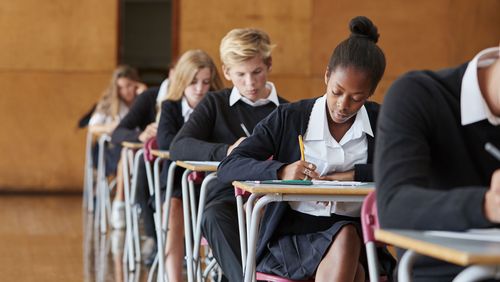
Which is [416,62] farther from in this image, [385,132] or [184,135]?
[385,132]

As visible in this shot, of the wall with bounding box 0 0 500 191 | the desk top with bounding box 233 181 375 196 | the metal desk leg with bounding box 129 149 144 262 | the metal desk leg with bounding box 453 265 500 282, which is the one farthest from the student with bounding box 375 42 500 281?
the wall with bounding box 0 0 500 191

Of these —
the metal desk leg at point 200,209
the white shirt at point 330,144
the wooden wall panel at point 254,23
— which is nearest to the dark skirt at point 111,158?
the wooden wall panel at point 254,23

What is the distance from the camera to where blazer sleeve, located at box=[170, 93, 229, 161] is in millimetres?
3945

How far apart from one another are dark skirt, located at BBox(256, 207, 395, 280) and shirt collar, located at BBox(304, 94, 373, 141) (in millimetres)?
241

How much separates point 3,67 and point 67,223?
307 centimetres

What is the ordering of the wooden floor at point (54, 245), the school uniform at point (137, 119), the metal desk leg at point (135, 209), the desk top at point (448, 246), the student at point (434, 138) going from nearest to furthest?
the desk top at point (448, 246), the student at point (434, 138), the wooden floor at point (54, 245), the metal desk leg at point (135, 209), the school uniform at point (137, 119)

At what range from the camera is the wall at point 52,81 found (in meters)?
10.2

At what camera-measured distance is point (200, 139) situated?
4.21 meters

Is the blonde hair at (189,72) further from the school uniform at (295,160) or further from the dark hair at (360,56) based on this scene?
the dark hair at (360,56)

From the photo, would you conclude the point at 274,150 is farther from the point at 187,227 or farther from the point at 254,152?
the point at 187,227

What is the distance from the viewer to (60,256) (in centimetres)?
590

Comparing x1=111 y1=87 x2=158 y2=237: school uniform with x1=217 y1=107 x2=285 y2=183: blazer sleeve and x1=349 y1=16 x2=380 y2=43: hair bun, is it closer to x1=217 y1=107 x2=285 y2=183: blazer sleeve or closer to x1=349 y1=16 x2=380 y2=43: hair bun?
x1=217 y1=107 x2=285 y2=183: blazer sleeve

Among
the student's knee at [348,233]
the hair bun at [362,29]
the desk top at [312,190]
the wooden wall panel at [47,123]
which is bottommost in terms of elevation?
the wooden wall panel at [47,123]

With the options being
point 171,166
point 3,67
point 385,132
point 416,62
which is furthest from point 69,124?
point 385,132
